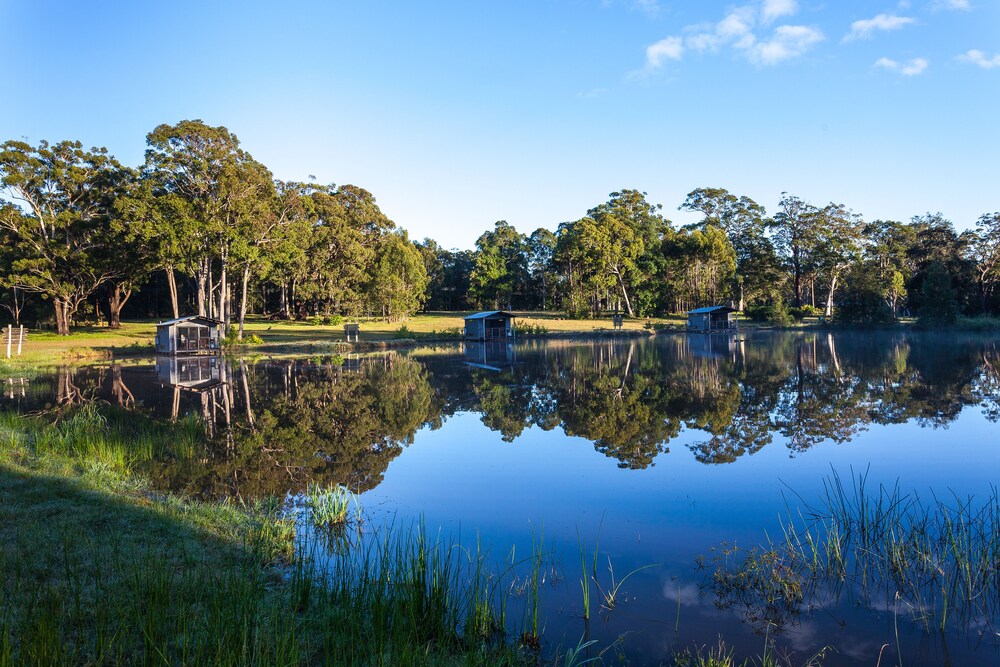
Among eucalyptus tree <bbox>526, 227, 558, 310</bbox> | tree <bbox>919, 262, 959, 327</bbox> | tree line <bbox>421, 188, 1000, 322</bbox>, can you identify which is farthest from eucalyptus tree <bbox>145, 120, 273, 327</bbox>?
tree <bbox>919, 262, 959, 327</bbox>

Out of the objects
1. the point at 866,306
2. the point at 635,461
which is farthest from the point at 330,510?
the point at 866,306

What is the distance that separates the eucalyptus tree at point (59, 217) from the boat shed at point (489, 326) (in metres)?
27.9

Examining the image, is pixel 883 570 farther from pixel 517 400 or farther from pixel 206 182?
pixel 206 182

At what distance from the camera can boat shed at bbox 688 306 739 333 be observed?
53.7 m

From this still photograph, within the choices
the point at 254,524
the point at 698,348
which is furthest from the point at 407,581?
the point at 698,348

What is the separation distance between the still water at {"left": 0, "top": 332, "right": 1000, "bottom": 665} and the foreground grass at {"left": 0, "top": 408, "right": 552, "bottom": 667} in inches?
36.7

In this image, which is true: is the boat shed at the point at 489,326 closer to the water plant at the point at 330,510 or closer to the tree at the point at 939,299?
the tree at the point at 939,299

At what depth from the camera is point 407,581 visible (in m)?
4.37

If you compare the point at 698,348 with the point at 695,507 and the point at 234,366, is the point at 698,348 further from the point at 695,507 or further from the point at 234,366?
the point at 695,507

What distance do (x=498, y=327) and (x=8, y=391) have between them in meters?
31.6

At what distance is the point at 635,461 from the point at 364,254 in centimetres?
5339

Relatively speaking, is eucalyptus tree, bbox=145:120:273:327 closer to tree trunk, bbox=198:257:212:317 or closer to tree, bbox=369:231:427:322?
tree trunk, bbox=198:257:212:317

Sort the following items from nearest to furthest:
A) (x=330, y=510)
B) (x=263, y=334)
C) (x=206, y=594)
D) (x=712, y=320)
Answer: (x=206, y=594)
(x=330, y=510)
(x=263, y=334)
(x=712, y=320)

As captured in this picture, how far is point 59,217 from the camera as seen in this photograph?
145 ft
